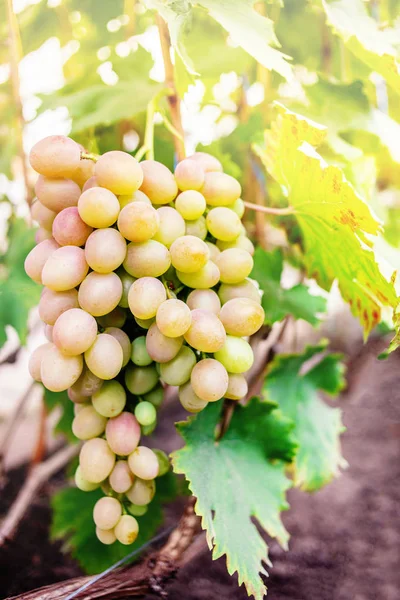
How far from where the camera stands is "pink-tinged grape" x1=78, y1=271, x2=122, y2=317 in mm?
421

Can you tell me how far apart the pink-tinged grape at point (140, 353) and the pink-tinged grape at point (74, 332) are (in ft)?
Result: 0.21

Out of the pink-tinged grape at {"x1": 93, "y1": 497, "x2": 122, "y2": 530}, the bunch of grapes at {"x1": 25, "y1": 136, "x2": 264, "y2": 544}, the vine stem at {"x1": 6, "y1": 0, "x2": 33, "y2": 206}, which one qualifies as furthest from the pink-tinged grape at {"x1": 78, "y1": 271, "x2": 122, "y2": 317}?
the vine stem at {"x1": 6, "y1": 0, "x2": 33, "y2": 206}

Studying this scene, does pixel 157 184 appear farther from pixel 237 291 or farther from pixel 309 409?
pixel 309 409

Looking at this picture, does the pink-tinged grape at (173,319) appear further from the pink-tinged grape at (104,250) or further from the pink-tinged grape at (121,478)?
the pink-tinged grape at (121,478)

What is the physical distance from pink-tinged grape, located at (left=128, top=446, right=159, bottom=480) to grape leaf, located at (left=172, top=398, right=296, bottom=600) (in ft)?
0.08

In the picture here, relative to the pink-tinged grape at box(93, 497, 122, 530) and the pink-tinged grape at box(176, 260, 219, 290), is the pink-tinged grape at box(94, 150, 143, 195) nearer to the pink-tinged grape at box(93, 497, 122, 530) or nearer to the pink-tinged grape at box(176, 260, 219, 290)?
→ the pink-tinged grape at box(176, 260, 219, 290)

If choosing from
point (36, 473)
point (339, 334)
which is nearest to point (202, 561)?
point (36, 473)

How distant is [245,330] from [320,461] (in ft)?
1.66

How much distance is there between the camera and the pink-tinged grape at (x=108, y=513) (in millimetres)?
483

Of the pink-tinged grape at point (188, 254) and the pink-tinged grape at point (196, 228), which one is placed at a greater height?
the pink-tinged grape at point (188, 254)

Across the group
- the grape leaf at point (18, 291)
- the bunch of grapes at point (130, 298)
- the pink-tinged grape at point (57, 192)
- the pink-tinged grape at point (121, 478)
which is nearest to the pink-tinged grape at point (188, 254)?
the bunch of grapes at point (130, 298)

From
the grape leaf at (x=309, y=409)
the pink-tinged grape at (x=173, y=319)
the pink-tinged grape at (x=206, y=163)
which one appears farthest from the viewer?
the grape leaf at (x=309, y=409)

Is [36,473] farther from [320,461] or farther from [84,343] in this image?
[84,343]

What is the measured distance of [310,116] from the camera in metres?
0.72
